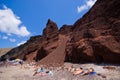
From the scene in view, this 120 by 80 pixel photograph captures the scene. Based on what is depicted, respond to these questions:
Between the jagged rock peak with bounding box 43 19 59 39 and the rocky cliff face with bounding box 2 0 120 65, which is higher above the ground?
the jagged rock peak with bounding box 43 19 59 39

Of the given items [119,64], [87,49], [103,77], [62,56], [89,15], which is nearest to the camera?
[103,77]

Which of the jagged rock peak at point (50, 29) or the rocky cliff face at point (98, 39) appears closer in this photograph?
the rocky cliff face at point (98, 39)

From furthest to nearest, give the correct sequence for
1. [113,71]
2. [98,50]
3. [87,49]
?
1. [87,49]
2. [98,50]
3. [113,71]

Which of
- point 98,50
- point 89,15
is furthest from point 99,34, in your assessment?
point 89,15

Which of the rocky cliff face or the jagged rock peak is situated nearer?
A: the rocky cliff face

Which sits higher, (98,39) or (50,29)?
(50,29)

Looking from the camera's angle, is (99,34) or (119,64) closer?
(119,64)

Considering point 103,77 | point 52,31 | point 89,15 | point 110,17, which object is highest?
point 52,31

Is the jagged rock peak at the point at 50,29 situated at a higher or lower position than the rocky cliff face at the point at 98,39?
higher

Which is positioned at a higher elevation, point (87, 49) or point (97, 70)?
point (87, 49)

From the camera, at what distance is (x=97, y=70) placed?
70.7ft

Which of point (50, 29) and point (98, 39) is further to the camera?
point (50, 29)

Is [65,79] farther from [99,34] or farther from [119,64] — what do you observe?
[99,34]

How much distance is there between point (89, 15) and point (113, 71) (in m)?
12.5
